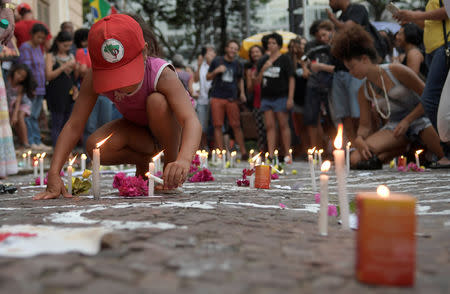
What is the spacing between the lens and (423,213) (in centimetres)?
248

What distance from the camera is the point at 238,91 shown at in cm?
980

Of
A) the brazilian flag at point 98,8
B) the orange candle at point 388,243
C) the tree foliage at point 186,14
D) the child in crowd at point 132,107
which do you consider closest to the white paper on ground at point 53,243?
the orange candle at point 388,243

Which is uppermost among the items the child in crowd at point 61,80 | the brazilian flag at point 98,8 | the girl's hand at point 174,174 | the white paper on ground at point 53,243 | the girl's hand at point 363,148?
the brazilian flag at point 98,8

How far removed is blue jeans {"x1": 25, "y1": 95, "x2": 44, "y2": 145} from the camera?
8.37m

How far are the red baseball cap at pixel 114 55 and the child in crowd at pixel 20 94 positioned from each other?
5.16m

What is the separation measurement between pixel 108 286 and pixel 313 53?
7.34 m

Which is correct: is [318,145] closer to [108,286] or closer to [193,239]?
[193,239]

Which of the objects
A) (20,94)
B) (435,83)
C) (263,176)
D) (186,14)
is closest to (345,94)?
(435,83)

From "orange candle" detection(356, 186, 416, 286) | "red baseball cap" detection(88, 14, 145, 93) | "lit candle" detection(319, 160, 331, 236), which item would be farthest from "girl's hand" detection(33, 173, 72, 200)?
"orange candle" detection(356, 186, 416, 286)

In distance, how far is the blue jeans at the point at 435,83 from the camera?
4.81m

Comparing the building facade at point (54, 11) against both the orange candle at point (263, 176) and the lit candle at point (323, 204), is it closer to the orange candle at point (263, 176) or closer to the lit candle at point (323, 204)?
the orange candle at point (263, 176)

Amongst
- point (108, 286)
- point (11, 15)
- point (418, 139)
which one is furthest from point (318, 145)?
point (108, 286)

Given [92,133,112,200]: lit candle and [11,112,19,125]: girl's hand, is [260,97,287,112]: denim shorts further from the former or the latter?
[92,133,112,200]: lit candle

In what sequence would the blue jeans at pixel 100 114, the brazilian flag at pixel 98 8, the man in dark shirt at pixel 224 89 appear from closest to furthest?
the blue jeans at pixel 100 114, the man in dark shirt at pixel 224 89, the brazilian flag at pixel 98 8
